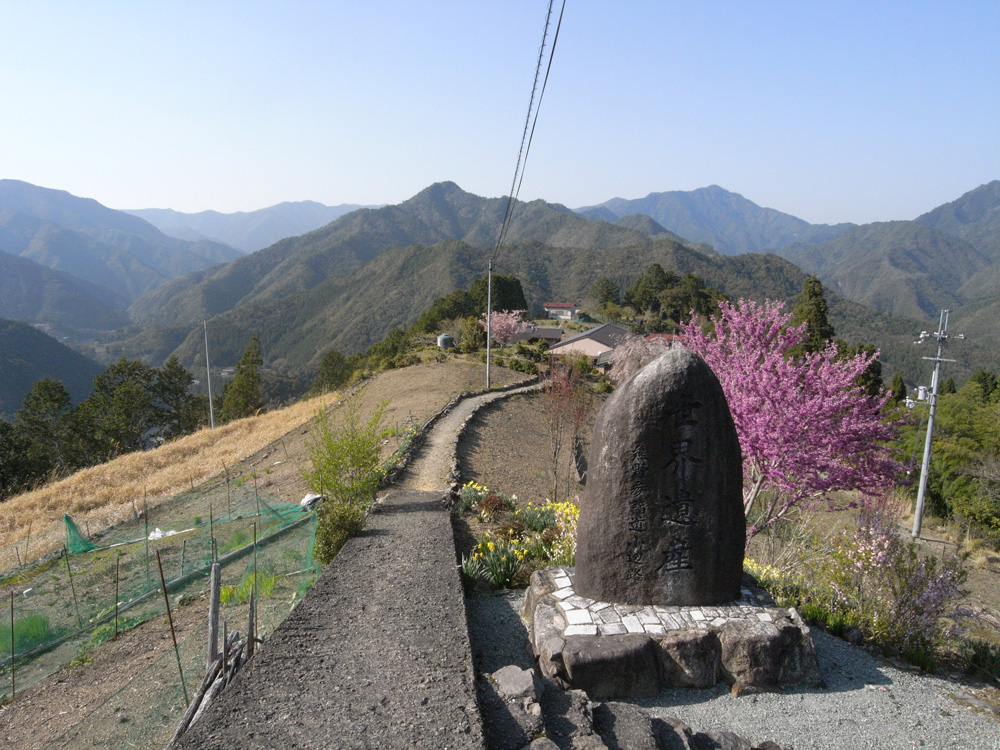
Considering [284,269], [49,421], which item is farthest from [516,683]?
[284,269]

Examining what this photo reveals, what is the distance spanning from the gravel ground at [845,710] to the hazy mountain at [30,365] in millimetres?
83023

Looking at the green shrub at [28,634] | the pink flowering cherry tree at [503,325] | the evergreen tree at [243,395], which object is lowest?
the evergreen tree at [243,395]

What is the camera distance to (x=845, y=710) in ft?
16.1

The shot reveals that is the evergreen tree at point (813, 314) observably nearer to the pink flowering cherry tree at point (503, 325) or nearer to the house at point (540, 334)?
the pink flowering cherry tree at point (503, 325)

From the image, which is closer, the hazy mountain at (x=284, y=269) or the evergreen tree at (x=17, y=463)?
the evergreen tree at (x=17, y=463)

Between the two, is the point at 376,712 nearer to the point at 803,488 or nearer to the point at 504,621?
the point at 504,621

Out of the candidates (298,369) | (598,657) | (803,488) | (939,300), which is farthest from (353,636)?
(939,300)

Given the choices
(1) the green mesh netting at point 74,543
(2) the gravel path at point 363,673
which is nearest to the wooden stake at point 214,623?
(2) the gravel path at point 363,673

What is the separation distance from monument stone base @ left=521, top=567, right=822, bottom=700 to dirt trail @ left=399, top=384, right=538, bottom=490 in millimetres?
6693

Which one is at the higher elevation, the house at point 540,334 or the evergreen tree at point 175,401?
the house at point 540,334

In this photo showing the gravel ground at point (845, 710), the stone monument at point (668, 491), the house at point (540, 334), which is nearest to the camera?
the gravel ground at point (845, 710)

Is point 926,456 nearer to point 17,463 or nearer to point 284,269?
point 17,463

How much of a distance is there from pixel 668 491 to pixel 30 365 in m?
93.2

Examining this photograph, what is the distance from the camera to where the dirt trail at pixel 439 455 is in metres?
12.3
